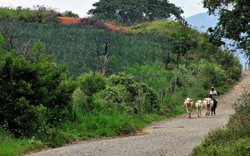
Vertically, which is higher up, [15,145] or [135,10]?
[135,10]

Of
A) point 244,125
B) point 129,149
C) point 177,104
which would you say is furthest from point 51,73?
point 177,104

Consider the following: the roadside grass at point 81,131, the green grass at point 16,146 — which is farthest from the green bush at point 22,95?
the green grass at point 16,146

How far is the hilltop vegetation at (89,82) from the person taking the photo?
1808cm

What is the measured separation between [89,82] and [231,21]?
794 cm

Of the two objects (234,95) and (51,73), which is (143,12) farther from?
(51,73)

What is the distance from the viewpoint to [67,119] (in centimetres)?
2111

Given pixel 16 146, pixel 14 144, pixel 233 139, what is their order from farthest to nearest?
pixel 14 144, pixel 16 146, pixel 233 139

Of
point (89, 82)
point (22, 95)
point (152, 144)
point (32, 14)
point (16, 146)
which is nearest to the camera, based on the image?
point (16, 146)

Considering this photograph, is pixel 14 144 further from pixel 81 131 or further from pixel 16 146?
pixel 81 131

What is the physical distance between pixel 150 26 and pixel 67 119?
170 ft

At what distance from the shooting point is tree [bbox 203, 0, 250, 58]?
20891 millimetres

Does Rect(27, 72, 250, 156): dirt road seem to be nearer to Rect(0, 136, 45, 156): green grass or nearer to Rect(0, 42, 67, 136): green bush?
Rect(0, 136, 45, 156): green grass

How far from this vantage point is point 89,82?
2592 cm

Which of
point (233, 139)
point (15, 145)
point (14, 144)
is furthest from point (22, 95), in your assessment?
point (233, 139)
